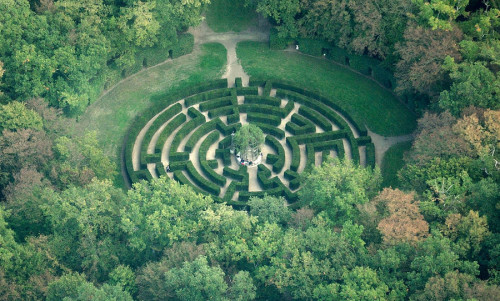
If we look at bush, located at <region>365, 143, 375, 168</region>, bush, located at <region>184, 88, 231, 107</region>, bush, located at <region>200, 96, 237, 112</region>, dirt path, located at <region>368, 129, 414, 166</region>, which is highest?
bush, located at <region>184, 88, 231, 107</region>

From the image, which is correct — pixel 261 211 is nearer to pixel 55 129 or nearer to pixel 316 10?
pixel 55 129

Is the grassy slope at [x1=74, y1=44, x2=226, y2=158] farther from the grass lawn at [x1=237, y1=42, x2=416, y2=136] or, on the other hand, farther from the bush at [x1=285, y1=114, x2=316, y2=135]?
the bush at [x1=285, y1=114, x2=316, y2=135]

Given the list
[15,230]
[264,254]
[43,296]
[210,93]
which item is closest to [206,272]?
[264,254]

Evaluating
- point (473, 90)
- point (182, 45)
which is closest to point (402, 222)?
point (473, 90)

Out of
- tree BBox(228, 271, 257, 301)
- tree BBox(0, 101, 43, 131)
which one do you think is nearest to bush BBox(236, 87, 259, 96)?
tree BBox(0, 101, 43, 131)

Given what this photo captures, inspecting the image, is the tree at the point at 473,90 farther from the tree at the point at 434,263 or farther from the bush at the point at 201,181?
the bush at the point at 201,181

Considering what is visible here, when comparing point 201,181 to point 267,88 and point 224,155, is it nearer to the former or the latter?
point 224,155
